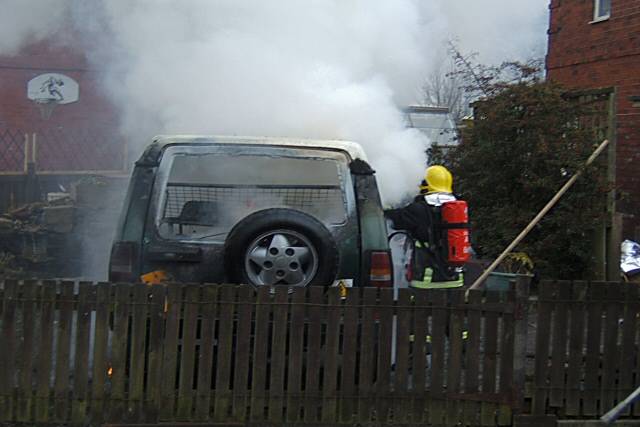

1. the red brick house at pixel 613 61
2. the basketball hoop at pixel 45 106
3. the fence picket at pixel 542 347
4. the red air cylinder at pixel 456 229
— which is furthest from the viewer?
the basketball hoop at pixel 45 106

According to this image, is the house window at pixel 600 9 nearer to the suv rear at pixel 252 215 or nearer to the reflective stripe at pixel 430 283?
the reflective stripe at pixel 430 283

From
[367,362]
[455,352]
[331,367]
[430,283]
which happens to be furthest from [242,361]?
[430,283]

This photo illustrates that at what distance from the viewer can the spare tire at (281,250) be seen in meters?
3.98

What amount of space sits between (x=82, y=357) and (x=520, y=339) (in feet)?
8.35

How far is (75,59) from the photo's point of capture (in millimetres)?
12859

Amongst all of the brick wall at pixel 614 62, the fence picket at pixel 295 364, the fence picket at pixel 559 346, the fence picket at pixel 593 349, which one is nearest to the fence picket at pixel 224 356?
the fence picket at pixel 295 364

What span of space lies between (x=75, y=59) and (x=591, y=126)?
9.15m

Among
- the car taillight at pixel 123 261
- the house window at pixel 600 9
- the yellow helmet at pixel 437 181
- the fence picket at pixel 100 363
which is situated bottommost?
the fence picket at pixel 100 363

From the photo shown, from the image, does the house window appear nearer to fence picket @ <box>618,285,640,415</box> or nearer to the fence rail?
fence picket @ <box>618,285,640,415</box>

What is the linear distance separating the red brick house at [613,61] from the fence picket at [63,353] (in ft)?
20.9

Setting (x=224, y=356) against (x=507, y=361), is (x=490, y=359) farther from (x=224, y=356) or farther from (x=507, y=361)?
(x=224, y=356)

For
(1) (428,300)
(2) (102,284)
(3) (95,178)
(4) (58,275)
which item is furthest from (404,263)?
(3) (95,178)

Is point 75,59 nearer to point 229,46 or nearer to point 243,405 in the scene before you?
point 229,46

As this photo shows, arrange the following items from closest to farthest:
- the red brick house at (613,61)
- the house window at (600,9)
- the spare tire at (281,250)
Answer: the spare tire at (281,250) < the red brick house at (613,61) < the house window at (600,9)
